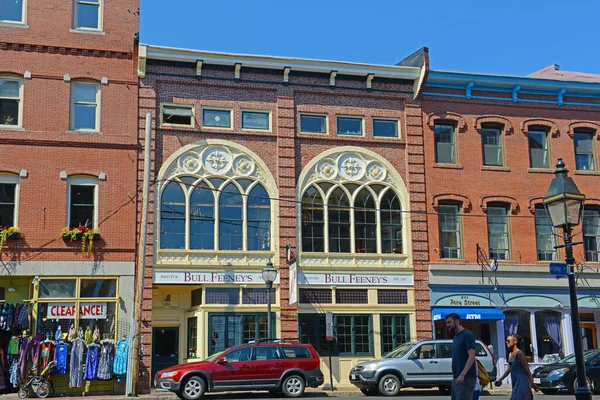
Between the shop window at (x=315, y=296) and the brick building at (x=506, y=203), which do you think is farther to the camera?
the brick building at (x=506, y=203)

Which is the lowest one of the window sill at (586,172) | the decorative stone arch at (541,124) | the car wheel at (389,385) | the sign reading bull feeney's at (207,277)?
the car wheel at (389,385)

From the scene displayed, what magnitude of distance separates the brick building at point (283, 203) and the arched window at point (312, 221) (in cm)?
4

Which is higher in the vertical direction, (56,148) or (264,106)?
(264,106)

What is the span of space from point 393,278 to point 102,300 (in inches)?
399

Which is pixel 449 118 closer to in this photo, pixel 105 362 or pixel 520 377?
pixel 105 362

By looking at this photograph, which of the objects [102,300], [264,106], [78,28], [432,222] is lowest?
[102,300]

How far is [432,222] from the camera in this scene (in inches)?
1104

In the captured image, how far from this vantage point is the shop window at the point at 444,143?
94.6 feet

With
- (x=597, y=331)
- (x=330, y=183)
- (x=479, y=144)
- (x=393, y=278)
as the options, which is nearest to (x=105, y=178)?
(x=330, y=183)

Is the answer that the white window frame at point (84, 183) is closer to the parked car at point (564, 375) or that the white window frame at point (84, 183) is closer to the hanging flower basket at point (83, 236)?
the hanging flower basket at point (83, 236)

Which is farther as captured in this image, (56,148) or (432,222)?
(432,222)

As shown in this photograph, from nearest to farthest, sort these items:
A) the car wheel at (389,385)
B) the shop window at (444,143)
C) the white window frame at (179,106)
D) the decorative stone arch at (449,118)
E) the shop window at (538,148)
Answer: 1. the car wheel at (389,385)
2. the white window frame at (179,106)
3. the decorative stone arch at (449,118)
4. the shop window at (444,143)
5. the shop window at (538,148)

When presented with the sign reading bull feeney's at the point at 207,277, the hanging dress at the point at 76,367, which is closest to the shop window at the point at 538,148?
the sign reading bull feeney's at the point at 207,277

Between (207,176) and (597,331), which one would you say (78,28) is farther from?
(597,331)
